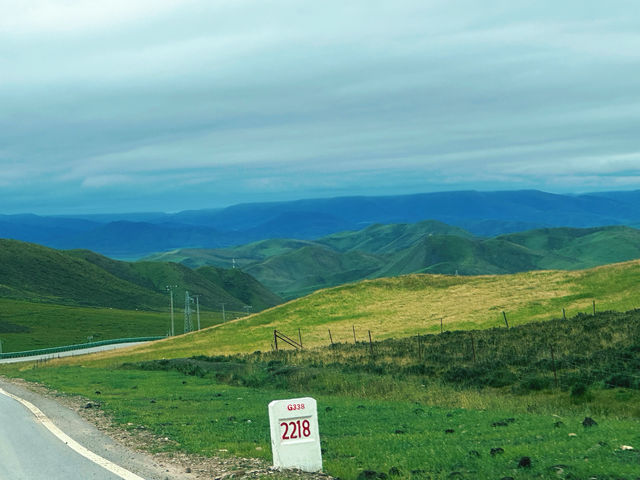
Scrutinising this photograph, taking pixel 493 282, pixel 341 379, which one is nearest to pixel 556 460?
pixel 341 379

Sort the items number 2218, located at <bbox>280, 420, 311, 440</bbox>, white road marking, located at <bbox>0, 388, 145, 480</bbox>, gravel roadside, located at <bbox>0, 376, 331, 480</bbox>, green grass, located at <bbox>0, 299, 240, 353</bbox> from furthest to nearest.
A: green grass, located at <bbox>0, 299, 240, 353</bbox> < white road marking, located at <bbox>0, 388, 145, 480</bbox> < gravel roadside, located at <bbox>0, 376, 331, 480</bbox> < number 2218, located at <bbox>280, 420, 311, 440</bbox>

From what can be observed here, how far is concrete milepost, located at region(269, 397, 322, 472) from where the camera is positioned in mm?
13648

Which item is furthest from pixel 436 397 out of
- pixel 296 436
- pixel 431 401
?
pixel 296 436

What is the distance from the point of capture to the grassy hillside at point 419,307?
72625mm

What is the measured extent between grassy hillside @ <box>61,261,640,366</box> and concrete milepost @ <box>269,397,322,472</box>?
54.9 m

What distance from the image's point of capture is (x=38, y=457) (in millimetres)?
16797

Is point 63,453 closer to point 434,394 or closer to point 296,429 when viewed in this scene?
point 296,429

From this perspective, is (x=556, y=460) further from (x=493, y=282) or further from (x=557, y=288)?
(x=493, y=282)

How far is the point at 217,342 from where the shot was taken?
85.5 meters

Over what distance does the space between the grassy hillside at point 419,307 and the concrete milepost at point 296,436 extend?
54853 mm

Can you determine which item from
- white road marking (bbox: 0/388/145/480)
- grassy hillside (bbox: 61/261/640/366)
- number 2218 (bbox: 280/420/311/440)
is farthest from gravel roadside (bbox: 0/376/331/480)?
grassy hillside (bbox: 61/261/640/366)

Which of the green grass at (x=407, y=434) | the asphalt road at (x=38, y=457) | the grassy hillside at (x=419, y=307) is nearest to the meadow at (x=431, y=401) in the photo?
the green grass at (x=407, y=434)

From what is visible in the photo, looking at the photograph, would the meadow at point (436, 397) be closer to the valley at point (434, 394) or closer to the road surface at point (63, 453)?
the valley at point (434, 394)

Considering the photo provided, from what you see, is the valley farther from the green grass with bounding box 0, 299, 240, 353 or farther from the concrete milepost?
the green grass with bounding box 0, 299, 240, 353
